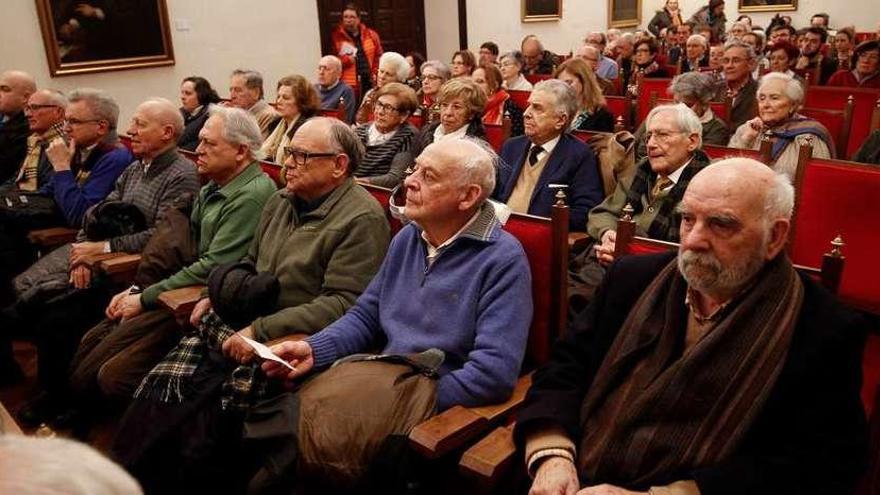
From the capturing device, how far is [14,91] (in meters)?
4.32

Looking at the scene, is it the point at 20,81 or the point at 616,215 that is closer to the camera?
the point at 616,215

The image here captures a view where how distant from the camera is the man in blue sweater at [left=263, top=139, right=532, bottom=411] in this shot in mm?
1765

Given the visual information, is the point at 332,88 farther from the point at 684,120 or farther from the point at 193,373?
the point at 193,373

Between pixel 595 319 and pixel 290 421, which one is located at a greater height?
pixel 595 319

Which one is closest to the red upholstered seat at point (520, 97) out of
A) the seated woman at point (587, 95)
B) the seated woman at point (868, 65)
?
the seated woman at point (587, 95)

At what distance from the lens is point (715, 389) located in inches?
54.2

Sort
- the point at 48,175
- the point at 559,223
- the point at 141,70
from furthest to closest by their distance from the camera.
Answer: the point at 141,70, the point at 48,175, the point at 559,223

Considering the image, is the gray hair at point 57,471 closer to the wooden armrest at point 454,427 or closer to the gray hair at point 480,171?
the wooden armrest at point 454,427

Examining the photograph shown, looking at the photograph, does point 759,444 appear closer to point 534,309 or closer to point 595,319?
point 595,319

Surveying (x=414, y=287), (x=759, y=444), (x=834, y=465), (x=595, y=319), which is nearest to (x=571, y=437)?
(x=595, y=319)

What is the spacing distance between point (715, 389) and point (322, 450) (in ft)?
2.73

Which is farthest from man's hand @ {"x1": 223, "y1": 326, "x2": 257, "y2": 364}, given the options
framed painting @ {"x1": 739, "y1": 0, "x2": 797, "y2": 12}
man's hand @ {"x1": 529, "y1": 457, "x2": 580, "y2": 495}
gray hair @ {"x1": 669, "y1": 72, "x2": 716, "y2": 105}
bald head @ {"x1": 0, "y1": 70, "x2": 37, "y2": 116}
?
framed painting @ {"x1": 739, "y1": 0, "x2": 797, "y2": 12}

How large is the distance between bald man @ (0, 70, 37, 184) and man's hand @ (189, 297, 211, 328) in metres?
2.48

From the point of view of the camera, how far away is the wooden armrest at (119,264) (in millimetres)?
2609
